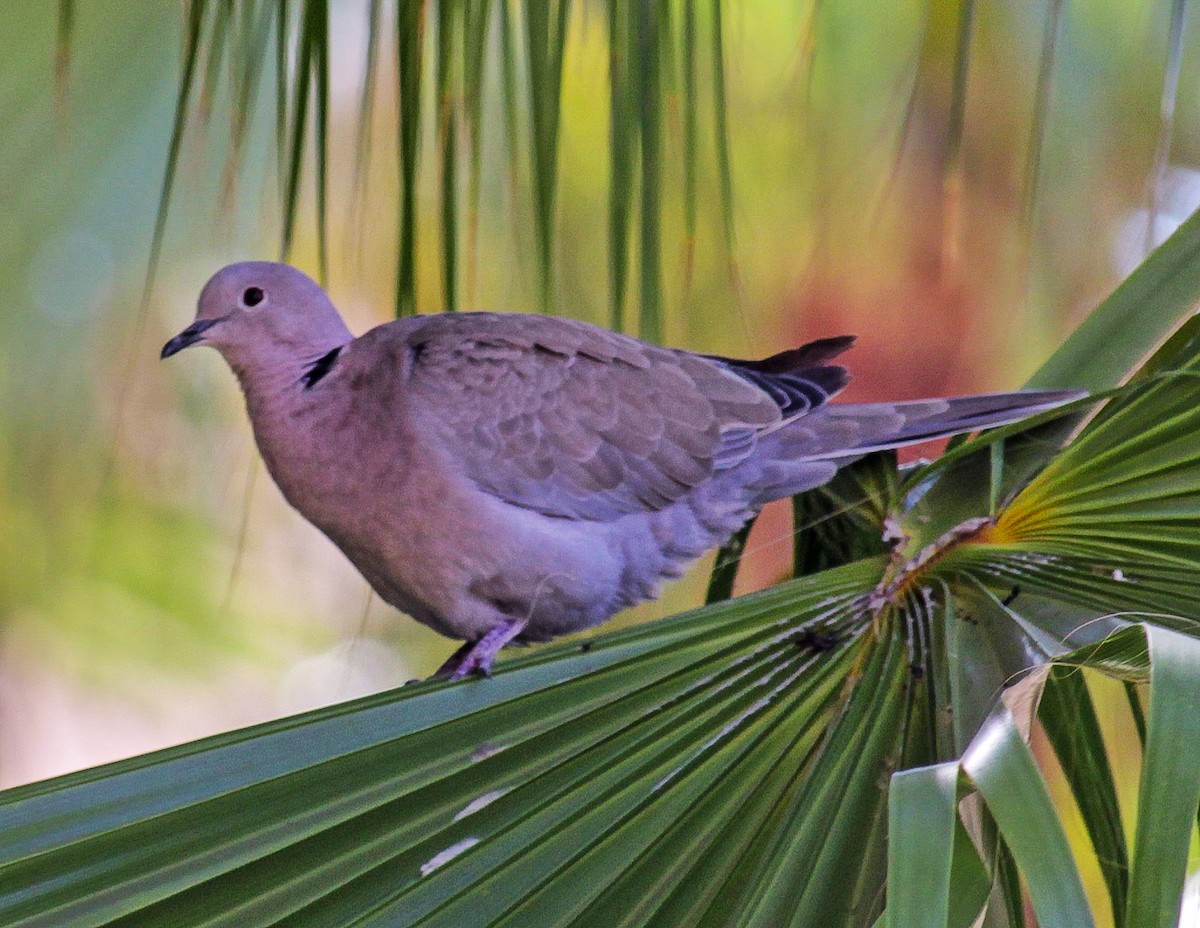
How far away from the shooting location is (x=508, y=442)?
166 cm

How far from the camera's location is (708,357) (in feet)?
6.05

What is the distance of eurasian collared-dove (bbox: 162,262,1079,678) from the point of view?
5.36 feet

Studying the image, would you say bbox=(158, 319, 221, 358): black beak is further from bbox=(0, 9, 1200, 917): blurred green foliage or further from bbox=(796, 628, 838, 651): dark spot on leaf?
bbox=(0, 9, 1200, 917): blurred green foliage

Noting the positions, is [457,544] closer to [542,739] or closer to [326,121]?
[326,121]

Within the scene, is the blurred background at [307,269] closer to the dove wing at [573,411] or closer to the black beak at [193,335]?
the dove wing at [573,411]

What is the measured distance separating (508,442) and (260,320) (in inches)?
14.9

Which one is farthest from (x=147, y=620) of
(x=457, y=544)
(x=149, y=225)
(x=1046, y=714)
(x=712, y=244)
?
(x=1046, y=714)

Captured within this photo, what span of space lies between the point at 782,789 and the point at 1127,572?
1.17 ft

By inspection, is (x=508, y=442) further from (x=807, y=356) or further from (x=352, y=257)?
(x=352, y=257)

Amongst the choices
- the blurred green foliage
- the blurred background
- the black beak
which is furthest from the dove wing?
the blurred background

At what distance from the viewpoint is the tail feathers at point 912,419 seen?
4.38ft

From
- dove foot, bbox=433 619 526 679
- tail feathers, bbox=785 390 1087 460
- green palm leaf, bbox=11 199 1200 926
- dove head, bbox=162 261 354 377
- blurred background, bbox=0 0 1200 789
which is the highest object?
blurred background, bbox=0 0 1200 789

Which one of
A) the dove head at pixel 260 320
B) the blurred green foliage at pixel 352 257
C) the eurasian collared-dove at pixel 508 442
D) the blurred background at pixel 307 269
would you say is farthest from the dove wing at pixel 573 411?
the blurred background at pixel 307 269

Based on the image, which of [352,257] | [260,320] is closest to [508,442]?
[260,320]
